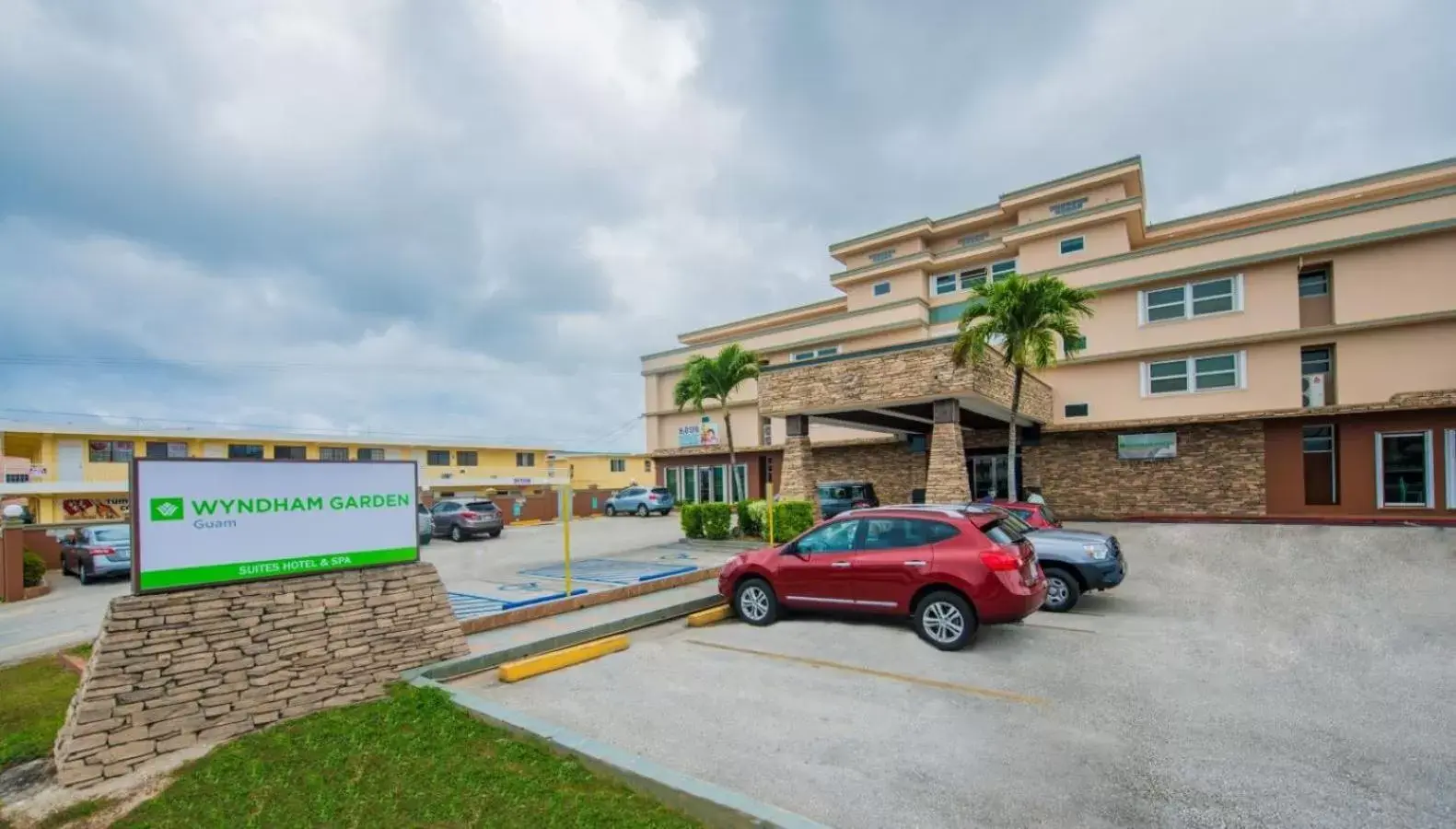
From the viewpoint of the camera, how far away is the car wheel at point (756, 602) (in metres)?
8.90

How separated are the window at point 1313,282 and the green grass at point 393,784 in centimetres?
2502

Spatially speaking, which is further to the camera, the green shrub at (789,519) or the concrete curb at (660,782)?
the green shrub at (789,519)

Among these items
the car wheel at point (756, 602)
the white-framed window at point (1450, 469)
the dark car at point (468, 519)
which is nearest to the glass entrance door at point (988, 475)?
the white-framed window at point (1450, 469)

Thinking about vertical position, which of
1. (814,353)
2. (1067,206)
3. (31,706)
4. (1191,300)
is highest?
(1067,206)

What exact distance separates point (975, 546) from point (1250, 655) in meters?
3.17

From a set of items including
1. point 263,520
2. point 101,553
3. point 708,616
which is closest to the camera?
point 263,520

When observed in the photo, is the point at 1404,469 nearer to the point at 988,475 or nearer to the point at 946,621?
the point at 988,475

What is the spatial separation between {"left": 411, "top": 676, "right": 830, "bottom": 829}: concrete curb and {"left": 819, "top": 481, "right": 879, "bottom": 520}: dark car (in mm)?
18186

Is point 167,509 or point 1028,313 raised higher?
point 1028,313

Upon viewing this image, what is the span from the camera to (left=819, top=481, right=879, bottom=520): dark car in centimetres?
2284

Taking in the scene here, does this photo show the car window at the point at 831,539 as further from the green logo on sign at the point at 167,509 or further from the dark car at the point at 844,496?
the dark car at the point at 844,496

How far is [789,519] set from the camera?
16797 millimetres

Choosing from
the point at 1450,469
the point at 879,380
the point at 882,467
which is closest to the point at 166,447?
the point at 882,467

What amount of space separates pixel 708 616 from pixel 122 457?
144 feet
